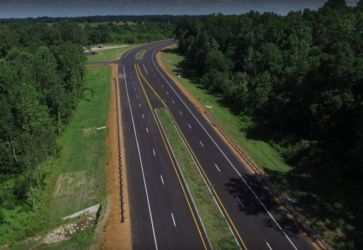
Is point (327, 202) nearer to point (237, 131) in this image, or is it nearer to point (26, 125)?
point (237, 131)

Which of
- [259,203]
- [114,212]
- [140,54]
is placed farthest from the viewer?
[140,54]

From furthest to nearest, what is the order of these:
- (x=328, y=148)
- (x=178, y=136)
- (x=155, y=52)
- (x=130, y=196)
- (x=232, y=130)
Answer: (x=155, y=52) → (x=232, y=130) → (x=178, y=136) → (x=328, y=148) → (x=130, y=196)

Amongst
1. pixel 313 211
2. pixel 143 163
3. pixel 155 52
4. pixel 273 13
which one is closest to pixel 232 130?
pixel 143 163

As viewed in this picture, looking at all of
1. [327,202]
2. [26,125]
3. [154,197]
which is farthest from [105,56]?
[327,202]

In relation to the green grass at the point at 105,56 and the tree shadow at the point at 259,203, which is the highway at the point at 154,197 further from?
the green grass at the point at 105,56

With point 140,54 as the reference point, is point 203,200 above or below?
below

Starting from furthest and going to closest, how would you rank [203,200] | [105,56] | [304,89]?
[105,56]
[304,89]
[203,200]

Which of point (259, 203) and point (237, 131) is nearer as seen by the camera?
point (259, 203)

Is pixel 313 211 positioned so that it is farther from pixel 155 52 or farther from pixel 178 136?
pixel 155 52
